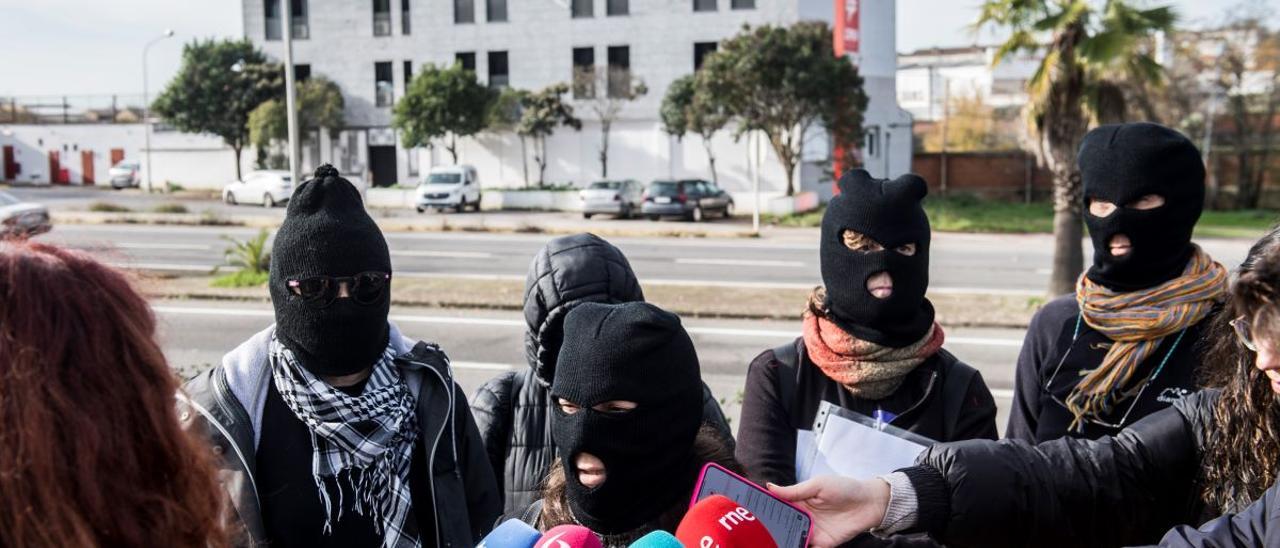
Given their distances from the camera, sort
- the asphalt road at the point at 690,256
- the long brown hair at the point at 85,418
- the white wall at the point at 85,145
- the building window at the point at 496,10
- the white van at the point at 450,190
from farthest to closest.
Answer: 1. the white wall at the point at 85,145
2. the building window at the point at 496,10
3. the white van at the point at 450,190
4. the asphalt road at the point at 690,256
5. the long brown hair at the point at 85,418

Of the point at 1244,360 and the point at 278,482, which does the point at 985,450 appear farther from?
the point at 278,482

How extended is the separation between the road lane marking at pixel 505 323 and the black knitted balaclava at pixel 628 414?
363 inches

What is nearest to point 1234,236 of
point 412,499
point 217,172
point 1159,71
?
point 1159,71

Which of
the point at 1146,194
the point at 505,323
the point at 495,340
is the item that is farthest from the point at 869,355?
the point at 505,323

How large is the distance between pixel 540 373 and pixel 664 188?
1143 inches

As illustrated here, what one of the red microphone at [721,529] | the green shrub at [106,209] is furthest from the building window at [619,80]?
the red microphone at [721,529]

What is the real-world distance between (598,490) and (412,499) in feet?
2.90

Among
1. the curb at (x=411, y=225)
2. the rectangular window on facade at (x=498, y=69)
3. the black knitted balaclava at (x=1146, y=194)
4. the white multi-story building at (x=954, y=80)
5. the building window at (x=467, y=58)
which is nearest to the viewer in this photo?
the black knitted balaclava at (x=1146, y=194)

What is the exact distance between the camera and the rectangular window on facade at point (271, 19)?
4722 cm

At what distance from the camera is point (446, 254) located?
858 inches

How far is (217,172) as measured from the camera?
1954 inches

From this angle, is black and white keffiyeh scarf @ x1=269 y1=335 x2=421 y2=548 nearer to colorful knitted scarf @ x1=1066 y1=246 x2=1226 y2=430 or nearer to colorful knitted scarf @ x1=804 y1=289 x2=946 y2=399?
colorful knitted scarf @ x1=804 y1=289 x2=946 y2=399

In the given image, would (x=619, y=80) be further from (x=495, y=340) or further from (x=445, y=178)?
(x=495, y=340)

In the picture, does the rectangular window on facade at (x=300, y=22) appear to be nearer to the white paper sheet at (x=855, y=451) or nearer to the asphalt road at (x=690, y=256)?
the asphalt road at (x=690, y=256)
